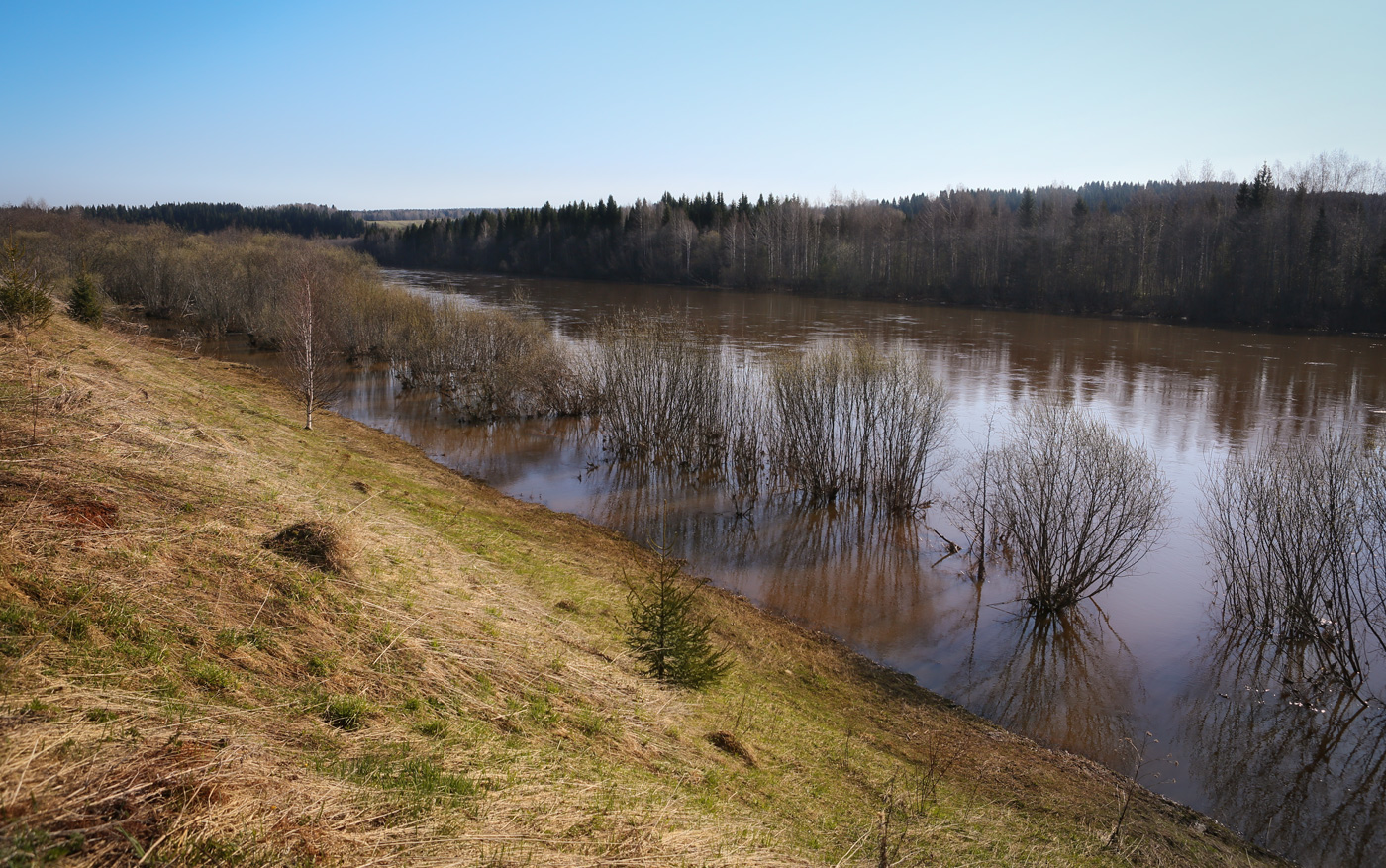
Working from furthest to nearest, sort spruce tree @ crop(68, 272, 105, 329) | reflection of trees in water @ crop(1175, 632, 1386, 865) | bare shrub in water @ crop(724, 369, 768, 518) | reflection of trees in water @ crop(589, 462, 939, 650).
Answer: spruce tree @ crop(68, 272, 105, 329) < bare shrub in water @ crop(724, 369, 768, 518) < reflection of trees in water @ crop(589, 462, 939, 650) < reflection of trees in water @ crop(1175, 632, 1386, 865)

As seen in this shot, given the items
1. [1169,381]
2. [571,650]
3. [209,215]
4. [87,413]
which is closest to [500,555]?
[571,650]

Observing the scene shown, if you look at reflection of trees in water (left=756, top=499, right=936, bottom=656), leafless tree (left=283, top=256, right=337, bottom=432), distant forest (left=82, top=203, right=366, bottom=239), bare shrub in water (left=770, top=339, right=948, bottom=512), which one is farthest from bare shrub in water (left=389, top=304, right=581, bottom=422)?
→ distant forest (left=82, top=203, right=366, bottom=239)

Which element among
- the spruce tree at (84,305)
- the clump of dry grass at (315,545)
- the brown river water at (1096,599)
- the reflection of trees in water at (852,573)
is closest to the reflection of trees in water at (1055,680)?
the brown river water at (1096,599)

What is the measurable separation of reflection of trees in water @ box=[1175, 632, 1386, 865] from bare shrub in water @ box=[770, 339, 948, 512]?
807cm

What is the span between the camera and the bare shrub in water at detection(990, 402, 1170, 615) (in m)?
14.2

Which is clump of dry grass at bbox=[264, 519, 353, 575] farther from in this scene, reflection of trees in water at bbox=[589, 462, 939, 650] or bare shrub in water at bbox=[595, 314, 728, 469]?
bare shrub in water at bbox=[595, 314, 728, 469]

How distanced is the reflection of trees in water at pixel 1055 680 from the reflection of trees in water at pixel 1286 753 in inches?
39.7

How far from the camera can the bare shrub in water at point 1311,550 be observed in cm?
1250

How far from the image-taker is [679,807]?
6008 millimetres

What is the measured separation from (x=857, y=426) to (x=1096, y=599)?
24.1 ft

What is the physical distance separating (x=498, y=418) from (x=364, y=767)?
82.8 feet

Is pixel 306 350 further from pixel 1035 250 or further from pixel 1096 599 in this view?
pixel 1035 250

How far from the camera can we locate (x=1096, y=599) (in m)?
15.5

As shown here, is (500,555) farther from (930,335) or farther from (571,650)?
(930,335)
